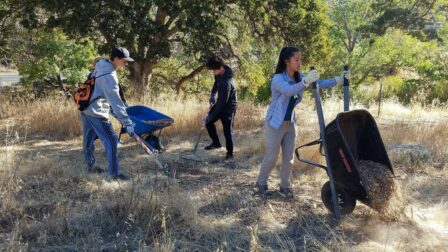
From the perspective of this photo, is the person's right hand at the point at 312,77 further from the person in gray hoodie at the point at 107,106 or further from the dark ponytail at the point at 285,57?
the person in gray hoodie at the point at 107,106

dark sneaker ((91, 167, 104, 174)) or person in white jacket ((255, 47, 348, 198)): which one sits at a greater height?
person in white jacket ((255, 47, 348, 198))

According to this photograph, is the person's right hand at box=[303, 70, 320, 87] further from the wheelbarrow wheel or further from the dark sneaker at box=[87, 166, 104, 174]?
the dark sneaker at box=[87, 166, 104, 174]

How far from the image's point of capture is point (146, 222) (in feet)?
13.8

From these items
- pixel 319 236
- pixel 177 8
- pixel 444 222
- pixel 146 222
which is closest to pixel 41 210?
pixel 146 222

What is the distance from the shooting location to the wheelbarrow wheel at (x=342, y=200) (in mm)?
4414

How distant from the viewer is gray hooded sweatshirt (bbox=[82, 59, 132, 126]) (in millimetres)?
5312

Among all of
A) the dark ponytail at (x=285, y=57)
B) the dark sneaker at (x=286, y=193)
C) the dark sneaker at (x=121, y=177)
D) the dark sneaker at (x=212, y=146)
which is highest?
the dark ponytail at (x=285, y=57)

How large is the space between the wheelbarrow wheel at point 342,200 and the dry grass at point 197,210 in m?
0.12

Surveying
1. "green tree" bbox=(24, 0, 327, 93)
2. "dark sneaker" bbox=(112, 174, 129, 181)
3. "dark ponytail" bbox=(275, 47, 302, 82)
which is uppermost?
"green tree" bbox=(24, 0, 327, 93)

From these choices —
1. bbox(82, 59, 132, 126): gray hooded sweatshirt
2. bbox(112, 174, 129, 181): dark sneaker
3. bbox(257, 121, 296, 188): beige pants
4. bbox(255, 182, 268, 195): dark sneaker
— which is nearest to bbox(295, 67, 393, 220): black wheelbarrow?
bbox(257, 121, 296, 188): beige pants

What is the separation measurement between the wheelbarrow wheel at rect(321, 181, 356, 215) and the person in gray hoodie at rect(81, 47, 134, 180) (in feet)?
7.45

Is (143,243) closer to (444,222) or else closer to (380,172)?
(380,172)

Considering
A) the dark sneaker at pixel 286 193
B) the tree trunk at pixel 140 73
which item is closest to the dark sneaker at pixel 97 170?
the dark sneaker at pixel 286 193

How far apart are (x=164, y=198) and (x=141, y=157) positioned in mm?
2814
